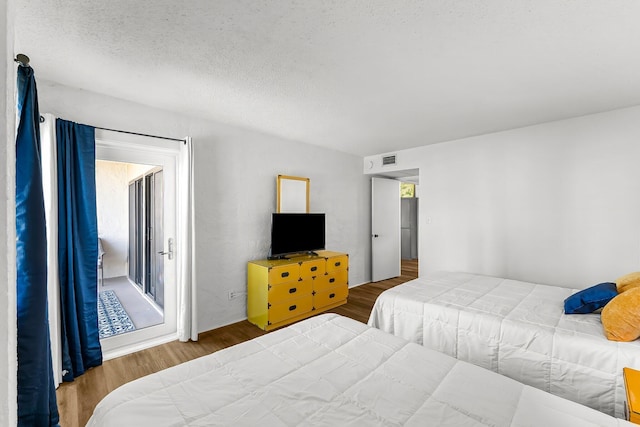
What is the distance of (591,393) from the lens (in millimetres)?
1689

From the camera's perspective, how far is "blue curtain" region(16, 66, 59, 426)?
1341mm

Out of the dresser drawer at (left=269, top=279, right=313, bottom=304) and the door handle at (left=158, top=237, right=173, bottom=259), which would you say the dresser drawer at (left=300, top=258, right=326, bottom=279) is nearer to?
the dresser drawer at (left=269, top=279, right=313, bottom=304)

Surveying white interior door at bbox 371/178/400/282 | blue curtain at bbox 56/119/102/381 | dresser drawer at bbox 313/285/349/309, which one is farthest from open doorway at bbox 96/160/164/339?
white interior door at bbox 371/178/400/282

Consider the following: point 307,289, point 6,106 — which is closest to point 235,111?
point 307,289

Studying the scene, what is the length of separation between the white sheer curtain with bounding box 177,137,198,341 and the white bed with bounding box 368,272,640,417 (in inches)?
75.8

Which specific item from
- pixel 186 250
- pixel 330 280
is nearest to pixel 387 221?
pixel 330 280

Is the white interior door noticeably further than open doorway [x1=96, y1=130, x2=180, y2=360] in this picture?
Yes

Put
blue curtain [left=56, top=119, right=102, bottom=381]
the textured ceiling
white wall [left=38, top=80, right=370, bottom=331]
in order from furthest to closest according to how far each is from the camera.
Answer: white wall [left=38, top=80, right=370, bottom=331], blue curtain [left=56, top=119, right=102, bottom=381], the textured ceiling

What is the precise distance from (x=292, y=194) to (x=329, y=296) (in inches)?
61.0

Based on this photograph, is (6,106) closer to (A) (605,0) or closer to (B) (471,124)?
(A) (605,0)

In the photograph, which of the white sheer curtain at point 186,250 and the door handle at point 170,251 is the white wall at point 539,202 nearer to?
the white sheer curtain at point 186,250

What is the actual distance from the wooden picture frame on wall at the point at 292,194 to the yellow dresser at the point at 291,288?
0.72m

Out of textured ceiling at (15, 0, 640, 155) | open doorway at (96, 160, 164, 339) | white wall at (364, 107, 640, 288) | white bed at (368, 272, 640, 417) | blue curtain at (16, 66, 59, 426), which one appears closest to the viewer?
blue curtain at (16, 66, 59, 426)

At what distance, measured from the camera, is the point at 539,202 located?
11.5 feet
